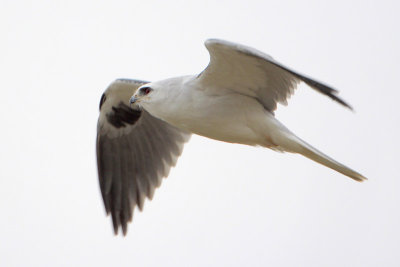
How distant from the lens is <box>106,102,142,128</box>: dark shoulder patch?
8.78 metres

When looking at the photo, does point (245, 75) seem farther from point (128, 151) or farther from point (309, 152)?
point (128, 151)

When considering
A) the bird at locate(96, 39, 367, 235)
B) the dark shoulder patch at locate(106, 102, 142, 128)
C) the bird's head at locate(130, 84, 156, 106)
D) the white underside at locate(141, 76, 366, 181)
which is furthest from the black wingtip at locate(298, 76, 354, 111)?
the dark shoulder patch at locate(106, 102, 142, 128)

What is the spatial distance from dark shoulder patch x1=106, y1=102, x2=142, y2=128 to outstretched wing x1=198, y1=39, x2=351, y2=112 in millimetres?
2359

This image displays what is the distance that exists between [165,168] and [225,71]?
8.11ft

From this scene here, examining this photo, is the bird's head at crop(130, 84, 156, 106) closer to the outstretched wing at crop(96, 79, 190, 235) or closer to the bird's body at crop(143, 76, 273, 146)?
the bird's body at crop(143, 76, 273, 146)

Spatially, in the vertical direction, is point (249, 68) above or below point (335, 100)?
above

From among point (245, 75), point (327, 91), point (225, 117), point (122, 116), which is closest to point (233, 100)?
point (225, 117)

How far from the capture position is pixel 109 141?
8906mm

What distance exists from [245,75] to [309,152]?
0.88 metres

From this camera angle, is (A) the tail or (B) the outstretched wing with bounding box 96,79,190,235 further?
(B) the outstretched wing with bounding box 96,79,190,235

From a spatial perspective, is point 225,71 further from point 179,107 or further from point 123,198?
point 123,198

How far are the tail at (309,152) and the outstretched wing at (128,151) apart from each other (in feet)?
7.11

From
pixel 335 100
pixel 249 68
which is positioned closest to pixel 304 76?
pixel 335 100

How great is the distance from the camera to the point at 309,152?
6.37 metres
